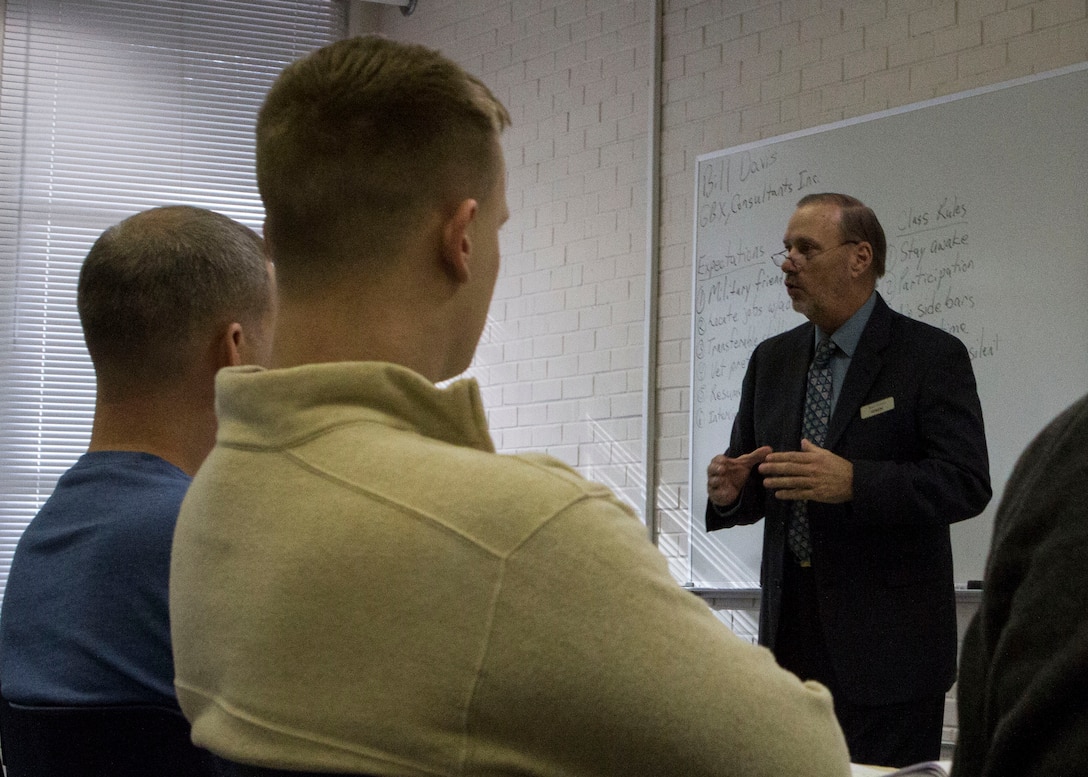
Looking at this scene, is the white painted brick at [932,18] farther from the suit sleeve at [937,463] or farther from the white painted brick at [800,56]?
the suit sleeve at [937,463]

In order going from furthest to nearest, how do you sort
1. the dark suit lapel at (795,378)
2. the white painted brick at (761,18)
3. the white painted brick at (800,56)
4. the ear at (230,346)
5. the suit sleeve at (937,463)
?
the white painted brick at (761,18) → the white painted brick at (800,56) → the dark suit lapel at (795,378) → the suit sleeve at (937,463) → the ear at (230,346)

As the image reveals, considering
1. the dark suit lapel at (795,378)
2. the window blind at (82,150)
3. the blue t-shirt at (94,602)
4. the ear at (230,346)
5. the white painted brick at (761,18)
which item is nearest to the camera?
the blue t-shirt at (94,602)

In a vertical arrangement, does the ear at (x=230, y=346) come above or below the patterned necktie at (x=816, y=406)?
above

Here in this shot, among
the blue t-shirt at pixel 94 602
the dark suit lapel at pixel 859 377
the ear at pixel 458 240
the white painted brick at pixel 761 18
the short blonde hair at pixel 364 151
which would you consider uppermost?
the white painted brick at pixel 761 18

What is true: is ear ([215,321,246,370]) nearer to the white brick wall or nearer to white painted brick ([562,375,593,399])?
the white brick wall

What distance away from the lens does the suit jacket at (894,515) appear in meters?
2.74

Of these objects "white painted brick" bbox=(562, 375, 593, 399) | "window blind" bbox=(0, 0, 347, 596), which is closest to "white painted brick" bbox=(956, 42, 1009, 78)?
"white painted brick" bbox=(562, 375, 593, 399)

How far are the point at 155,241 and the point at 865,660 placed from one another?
184 cm

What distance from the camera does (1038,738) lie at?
0.53m

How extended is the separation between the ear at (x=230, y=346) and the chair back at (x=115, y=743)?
1.93ft

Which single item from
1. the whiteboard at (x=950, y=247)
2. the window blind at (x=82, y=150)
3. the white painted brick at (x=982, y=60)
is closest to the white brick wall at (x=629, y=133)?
the white painted brick at (x=982, y=60)

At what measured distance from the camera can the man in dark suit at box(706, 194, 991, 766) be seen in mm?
2750

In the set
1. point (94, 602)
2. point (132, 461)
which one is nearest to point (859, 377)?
point (132, 461)

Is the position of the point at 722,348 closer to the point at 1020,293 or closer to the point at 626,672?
the point at 1020,293
